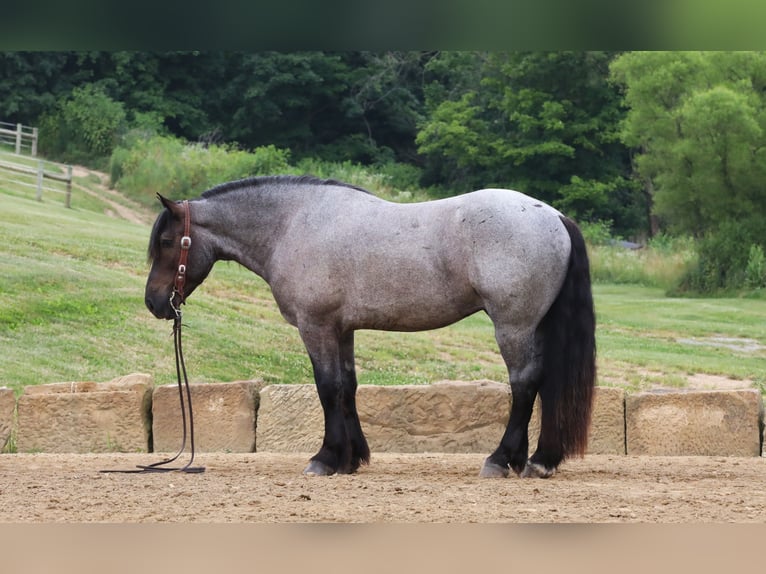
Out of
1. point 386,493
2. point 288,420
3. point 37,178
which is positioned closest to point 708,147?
point 37,178

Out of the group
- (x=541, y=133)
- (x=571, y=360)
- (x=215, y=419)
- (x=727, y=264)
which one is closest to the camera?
(x=571, y=360)

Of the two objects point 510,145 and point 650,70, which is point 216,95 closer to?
point 510,145

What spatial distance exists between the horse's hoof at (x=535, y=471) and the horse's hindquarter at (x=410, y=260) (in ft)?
3.19

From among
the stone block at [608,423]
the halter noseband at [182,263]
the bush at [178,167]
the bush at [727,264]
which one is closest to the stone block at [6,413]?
the halter noseband at [182,263]

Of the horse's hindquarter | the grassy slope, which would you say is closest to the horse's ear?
the horse's hindquarter

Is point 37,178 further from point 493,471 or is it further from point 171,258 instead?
point 493,471

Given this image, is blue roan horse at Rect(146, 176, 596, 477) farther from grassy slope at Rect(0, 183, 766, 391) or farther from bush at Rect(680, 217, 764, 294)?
bush at Rect(680, 217, 764, 294)

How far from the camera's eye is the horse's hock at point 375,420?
7938mm

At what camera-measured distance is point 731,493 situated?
19.2 ft

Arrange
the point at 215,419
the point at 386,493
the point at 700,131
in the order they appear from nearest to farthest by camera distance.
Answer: the point at 386,493, the point at 215,419, the point at 700,131

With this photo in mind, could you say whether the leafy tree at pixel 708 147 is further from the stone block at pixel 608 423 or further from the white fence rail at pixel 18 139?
the white fence rail at pixel 18 139

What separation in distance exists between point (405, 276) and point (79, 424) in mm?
3078

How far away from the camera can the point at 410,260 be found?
255 inches
